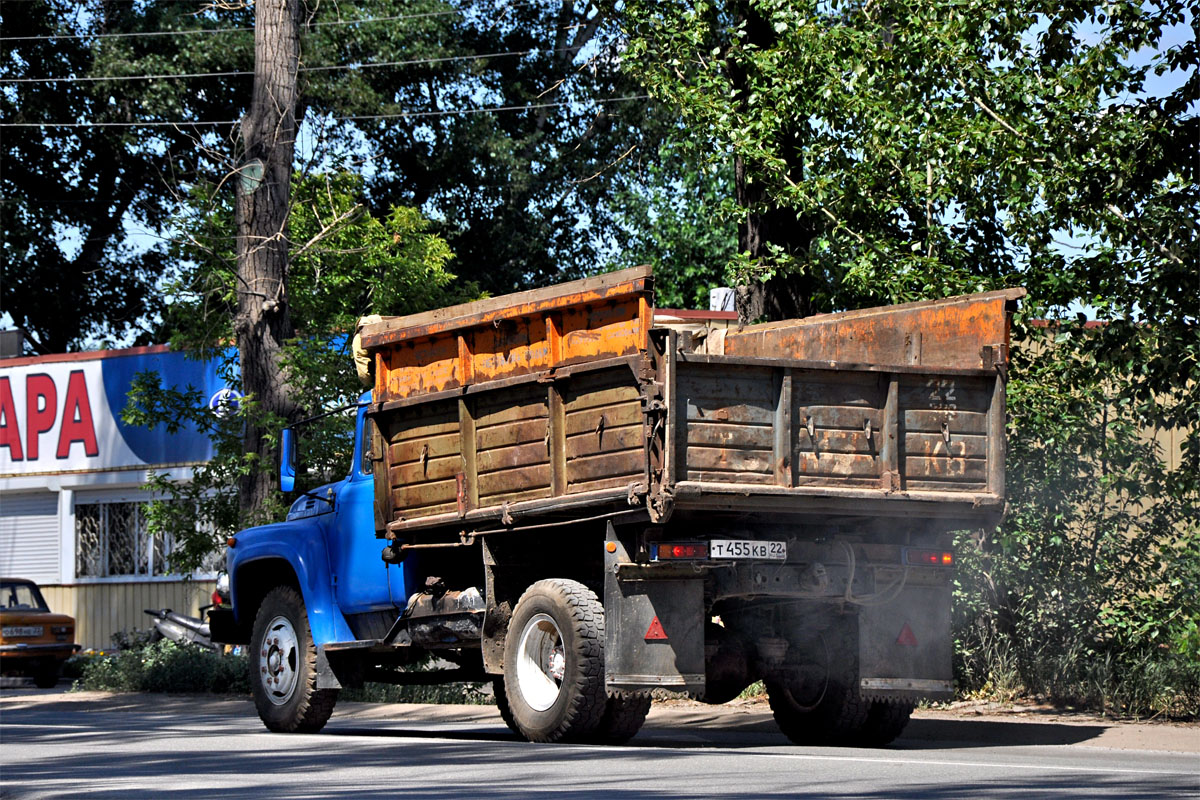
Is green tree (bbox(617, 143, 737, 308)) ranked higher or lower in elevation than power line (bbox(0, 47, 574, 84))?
lower

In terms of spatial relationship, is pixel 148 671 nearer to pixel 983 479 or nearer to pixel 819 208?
pixel 819 208

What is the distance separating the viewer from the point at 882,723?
492 inches

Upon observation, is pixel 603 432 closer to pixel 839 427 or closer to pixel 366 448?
pixel 839 427

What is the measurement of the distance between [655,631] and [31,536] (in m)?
22.8

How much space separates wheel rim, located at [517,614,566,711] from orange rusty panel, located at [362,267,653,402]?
5.63 feet

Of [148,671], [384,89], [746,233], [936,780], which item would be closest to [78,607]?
[148,671]

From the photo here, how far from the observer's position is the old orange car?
88.2 feet

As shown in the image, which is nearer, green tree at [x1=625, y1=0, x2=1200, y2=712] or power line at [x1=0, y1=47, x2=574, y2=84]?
green tree at [x1=625, y1=0, x2=1200, y2=712]

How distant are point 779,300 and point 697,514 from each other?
20.1 feet

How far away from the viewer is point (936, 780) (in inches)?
357

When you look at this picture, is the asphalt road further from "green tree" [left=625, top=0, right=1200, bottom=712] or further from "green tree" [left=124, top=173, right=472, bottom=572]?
"green tree" [left=124, top=173, right=472, bottom=572]

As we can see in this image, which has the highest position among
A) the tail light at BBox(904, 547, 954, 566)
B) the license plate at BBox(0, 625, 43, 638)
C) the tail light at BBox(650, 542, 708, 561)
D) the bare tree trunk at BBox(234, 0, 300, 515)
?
the bare tree trunk at BBox(234, 0, 300, 515)

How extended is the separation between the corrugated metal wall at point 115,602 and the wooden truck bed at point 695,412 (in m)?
17.3

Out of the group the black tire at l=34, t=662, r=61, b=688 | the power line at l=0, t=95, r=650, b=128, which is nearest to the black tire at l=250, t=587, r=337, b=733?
the black tire at l=34, t=662, r=61, b=688
